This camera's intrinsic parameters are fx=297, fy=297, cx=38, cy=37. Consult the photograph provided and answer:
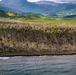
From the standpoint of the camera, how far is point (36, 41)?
145875mm

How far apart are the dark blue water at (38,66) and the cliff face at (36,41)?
18.7 metres

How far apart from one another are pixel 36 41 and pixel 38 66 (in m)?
50.6

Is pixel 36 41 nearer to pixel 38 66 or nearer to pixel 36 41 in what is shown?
pixel 36 41

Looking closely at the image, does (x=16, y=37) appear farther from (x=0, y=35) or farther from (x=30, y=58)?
(x=30, y=58)

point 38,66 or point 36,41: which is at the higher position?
point 36,41

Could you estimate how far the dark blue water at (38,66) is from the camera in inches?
3354

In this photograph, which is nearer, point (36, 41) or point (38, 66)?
point (38, 66)

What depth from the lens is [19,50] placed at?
13288cm

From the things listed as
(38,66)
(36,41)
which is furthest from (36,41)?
(38,66)

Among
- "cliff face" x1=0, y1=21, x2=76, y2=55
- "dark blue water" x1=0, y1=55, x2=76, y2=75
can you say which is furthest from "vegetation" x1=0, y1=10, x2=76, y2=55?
"dark blue water" x1=0, y1=55, x2=76, y2=75

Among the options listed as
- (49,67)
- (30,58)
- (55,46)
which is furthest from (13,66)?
(55,46)

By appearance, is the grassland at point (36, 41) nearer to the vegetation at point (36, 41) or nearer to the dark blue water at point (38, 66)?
the vegetation at point (36, 41)

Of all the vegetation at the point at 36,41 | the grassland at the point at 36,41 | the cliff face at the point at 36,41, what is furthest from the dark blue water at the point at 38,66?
the cliff face at the point at 36,41

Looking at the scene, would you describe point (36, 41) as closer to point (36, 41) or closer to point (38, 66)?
point (36, 41)
